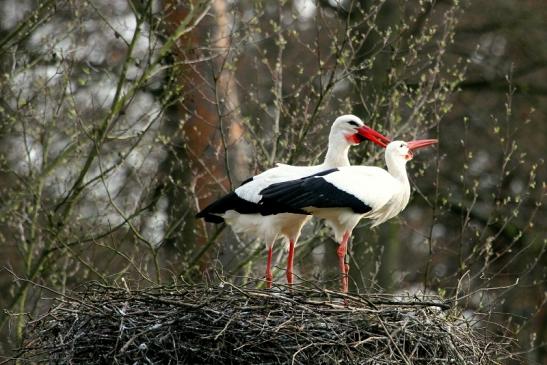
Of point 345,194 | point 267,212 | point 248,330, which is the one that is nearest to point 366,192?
point 345,194

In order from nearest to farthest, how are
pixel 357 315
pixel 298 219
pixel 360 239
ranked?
pixel 357 315
pixel 298 219
pixel 360 239

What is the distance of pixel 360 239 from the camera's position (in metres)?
15.9

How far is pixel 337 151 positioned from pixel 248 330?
3.06 meters

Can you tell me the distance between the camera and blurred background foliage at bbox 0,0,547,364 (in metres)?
13.3

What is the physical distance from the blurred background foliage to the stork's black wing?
5.85ft

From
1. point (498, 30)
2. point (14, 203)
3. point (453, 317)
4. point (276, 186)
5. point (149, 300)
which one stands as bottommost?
point (453, 317)

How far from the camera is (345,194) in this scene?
36.0 feet

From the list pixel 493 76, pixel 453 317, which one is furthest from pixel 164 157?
pixel 453 317

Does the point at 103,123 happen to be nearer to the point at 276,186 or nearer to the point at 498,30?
the point at 276,186

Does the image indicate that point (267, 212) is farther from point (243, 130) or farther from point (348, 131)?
point (243, 130)

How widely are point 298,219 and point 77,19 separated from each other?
12.8ft

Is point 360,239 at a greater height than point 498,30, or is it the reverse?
point 498,30

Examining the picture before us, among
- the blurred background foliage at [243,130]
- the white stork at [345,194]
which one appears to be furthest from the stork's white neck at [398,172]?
the blurred background foliage at [243,130]

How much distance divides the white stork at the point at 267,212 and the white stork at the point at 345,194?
0.85ft
